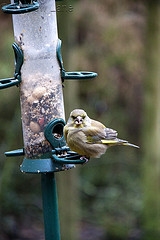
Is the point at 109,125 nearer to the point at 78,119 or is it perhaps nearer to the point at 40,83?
the point at 40,83

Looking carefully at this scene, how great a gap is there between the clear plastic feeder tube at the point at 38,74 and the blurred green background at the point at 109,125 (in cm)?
237

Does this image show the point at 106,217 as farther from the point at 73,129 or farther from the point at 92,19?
the point at 73,129

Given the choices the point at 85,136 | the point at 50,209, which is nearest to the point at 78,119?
the point at 85,136

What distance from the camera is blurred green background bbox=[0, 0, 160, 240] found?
7.51 meters

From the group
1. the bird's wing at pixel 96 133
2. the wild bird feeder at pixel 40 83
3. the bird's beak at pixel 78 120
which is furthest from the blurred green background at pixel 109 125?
the bird's beak at pixel 78 120

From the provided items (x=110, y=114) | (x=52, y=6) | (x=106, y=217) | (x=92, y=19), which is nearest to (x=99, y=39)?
(x=92, y=19)

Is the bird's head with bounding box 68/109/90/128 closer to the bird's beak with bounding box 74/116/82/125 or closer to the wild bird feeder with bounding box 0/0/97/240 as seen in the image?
the bird's beak with bounding box 74/116/82/125

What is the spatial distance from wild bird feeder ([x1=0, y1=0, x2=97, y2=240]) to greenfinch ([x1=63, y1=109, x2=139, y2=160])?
0.24 feet

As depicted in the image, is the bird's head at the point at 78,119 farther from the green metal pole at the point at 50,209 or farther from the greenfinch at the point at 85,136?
the green metal pole at the point at 50,209

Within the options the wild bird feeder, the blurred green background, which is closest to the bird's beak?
the wild bird feeder

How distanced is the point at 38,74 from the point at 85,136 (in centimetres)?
53

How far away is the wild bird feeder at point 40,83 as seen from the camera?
441cm

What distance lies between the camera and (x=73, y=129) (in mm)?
4254

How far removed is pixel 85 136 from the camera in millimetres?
4289
